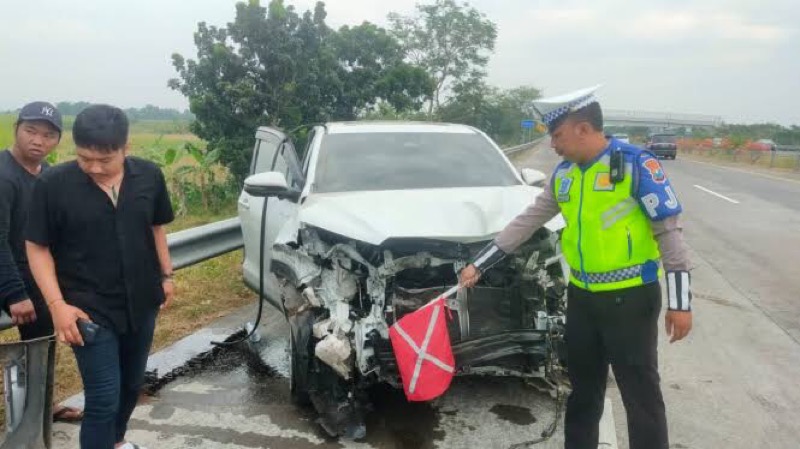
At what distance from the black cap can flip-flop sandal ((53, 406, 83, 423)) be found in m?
1.59

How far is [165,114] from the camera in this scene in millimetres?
74688

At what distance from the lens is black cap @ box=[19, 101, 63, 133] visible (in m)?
3.44

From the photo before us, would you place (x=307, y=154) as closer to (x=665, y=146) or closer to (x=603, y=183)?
(x=603, y=183)

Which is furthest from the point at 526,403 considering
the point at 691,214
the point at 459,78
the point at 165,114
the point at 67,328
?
the point at 165,114

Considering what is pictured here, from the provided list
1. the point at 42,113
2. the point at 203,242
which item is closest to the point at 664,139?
the point at 203,242

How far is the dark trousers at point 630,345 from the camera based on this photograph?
2799 millimetres

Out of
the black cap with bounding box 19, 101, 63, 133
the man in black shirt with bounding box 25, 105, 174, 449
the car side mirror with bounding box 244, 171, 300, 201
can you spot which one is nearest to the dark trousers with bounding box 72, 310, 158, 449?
the man in black shirt with bounding box 25, 105, 174, 449

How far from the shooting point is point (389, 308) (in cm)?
374

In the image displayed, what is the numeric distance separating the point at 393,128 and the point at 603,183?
10.2 ft

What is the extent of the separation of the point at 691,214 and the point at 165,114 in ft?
230

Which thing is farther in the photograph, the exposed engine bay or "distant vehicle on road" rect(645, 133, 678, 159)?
"distant vehicle on road" rect(645, 133, 678, 159)

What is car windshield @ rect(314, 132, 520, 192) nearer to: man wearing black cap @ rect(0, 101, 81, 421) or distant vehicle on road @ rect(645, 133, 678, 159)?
man wearing black cap @ rect(0, 101, 81, 421)

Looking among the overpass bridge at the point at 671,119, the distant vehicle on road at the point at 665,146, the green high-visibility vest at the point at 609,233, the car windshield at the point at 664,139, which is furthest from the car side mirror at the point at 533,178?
the overpass bridge at the point at 671,119

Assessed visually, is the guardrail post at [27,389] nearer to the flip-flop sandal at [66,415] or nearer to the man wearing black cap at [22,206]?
the man wearing black cap at [22,206]
